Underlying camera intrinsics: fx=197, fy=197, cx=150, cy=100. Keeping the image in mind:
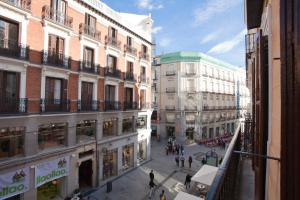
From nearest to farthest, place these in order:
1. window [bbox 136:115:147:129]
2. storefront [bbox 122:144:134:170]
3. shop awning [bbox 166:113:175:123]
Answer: storefront [bbox 122:144:134:170], window [bbox 136:115:147:129], shop awning [bbox 166:113:175:123]

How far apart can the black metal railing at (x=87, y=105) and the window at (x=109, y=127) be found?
2.12m

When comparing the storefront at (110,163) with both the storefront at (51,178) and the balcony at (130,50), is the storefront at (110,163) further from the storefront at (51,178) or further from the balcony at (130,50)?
the balcony at (130,50)

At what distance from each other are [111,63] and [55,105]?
25.4ft

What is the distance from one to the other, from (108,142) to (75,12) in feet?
38.0

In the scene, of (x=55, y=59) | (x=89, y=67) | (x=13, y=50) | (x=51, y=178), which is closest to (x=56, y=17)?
(x=55, y=59)

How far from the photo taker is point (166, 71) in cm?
4022

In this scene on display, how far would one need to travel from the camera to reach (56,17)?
47.0 ft

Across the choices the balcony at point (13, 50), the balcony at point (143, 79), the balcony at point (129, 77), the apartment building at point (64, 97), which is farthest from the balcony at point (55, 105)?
the balcony at point (143, 79)

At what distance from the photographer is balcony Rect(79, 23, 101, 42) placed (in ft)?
53.2

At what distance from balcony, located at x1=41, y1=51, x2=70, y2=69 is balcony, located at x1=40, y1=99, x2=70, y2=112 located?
2.51m

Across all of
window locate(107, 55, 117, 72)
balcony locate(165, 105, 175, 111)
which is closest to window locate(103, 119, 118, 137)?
window locate(107, 55, 117, 72)

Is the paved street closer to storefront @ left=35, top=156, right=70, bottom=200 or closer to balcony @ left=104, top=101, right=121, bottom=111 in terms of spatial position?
storefront @ left=35, top=156, right=70, bottom=200

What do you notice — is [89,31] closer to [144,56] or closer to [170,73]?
[144,56]

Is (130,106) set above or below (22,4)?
below
